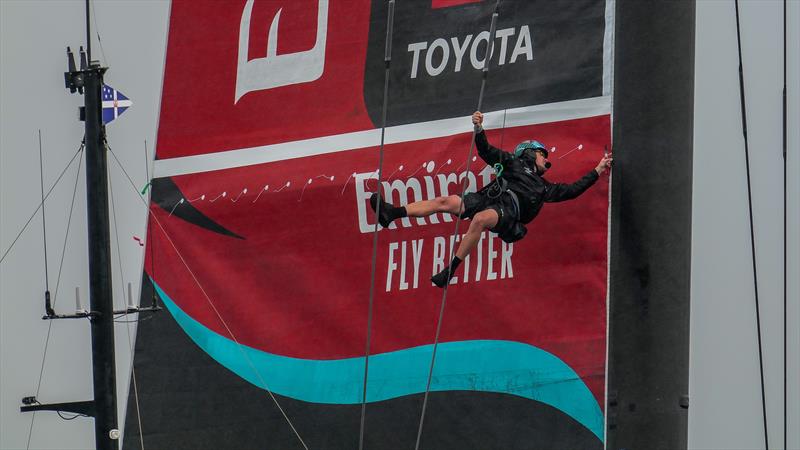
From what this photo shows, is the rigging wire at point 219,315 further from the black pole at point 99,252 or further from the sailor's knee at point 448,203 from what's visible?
the sailor's knee at point 448,203

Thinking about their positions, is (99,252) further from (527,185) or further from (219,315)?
(527,185)

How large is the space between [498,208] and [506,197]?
0.15ft

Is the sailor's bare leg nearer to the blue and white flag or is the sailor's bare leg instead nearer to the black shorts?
the black shorts

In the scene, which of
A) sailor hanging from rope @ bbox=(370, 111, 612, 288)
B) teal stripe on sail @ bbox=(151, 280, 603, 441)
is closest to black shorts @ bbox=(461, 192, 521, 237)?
sailor hanging from rope @ bbox=(370, 111, 612, 288)

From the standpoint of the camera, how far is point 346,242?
4316 mm

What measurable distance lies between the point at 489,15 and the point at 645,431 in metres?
2.42

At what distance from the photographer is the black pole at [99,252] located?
3953 mm

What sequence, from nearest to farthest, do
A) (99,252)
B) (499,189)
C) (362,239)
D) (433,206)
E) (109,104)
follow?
(499,189) < (433,206) < (99,252) < (109,104) < (362,239)

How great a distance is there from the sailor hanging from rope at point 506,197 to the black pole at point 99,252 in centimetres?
112

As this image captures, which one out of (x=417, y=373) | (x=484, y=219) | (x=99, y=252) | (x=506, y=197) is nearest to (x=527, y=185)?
A: (x=506, y=197)

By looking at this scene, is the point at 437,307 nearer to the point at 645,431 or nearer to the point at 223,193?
the point at 223,193

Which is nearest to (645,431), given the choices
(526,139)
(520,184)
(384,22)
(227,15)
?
(520,184)

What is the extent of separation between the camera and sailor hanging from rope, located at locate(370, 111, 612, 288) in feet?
11.8

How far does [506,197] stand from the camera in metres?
3.62
